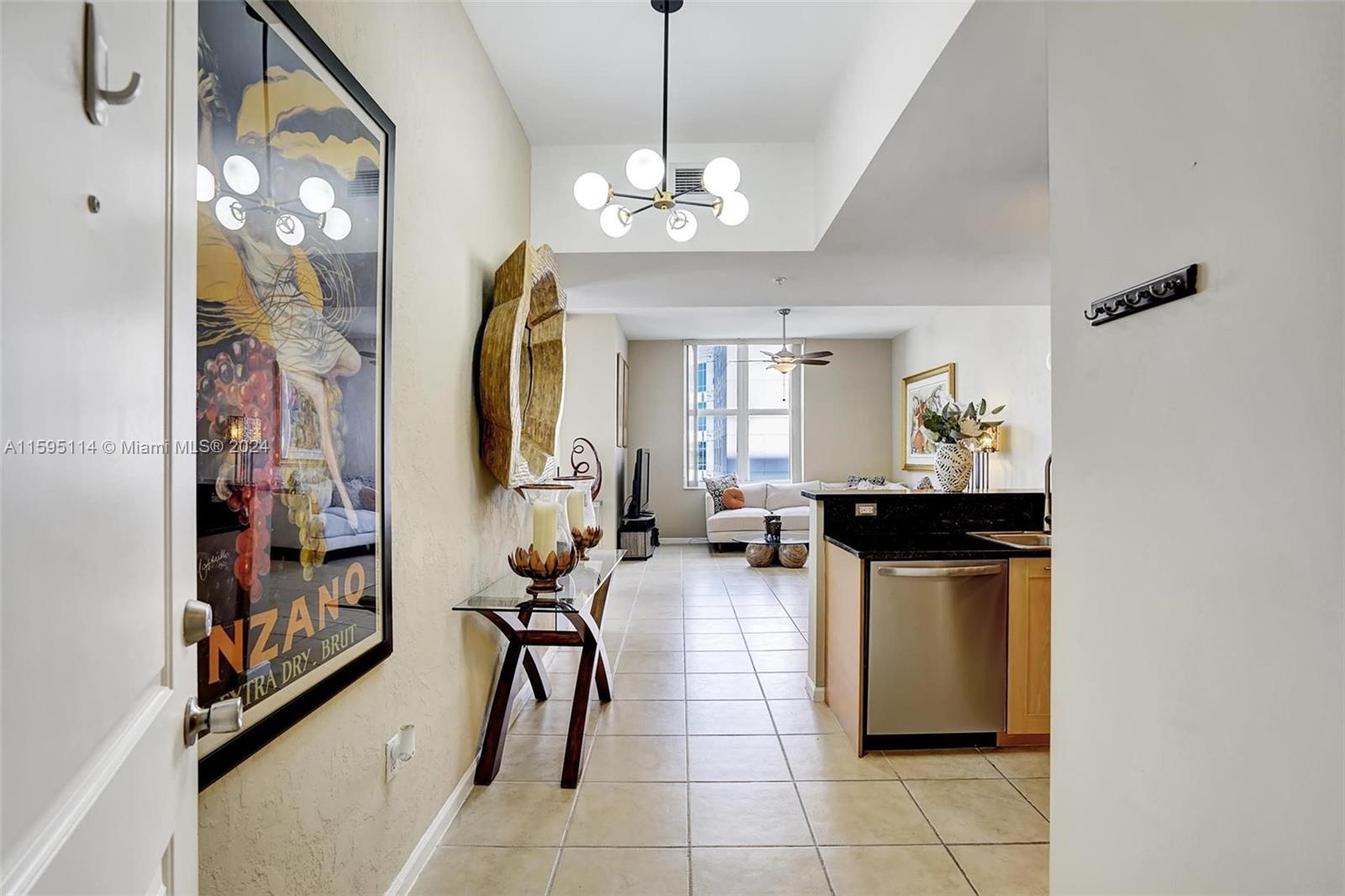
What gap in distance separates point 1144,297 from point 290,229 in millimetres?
1496

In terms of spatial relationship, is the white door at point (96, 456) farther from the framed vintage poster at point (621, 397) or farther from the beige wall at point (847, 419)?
the beige wall at point (847, 419)

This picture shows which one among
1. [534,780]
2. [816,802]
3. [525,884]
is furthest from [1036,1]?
[534,780]

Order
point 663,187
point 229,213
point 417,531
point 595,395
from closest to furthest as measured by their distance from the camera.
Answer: point 229,213, point 417,531, point 663,187, point 595,395

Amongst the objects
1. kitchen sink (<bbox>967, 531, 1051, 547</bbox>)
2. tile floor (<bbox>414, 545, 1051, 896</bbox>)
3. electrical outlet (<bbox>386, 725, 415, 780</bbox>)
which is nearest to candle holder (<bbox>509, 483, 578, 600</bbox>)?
electrical outlet (<bbox>386, 725, 415, 780</bbox>)

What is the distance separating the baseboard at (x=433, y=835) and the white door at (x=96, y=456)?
4.29 feet

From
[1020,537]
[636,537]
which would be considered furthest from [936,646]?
[636,537]

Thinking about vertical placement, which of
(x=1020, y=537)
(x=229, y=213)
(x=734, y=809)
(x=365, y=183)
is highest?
(x=365, y=183)

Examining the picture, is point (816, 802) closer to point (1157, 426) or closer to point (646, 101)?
point (1157, 426)

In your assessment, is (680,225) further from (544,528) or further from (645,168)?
(544,528)

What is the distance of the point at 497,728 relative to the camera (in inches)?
99.9

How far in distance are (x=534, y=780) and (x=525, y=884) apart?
62 cm

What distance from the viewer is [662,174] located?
2.56 m

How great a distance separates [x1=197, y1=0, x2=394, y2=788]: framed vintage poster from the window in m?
7.97

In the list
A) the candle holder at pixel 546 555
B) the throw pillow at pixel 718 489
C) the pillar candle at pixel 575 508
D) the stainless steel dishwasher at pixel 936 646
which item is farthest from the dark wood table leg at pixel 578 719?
the throw pillow at pixel 718 489
